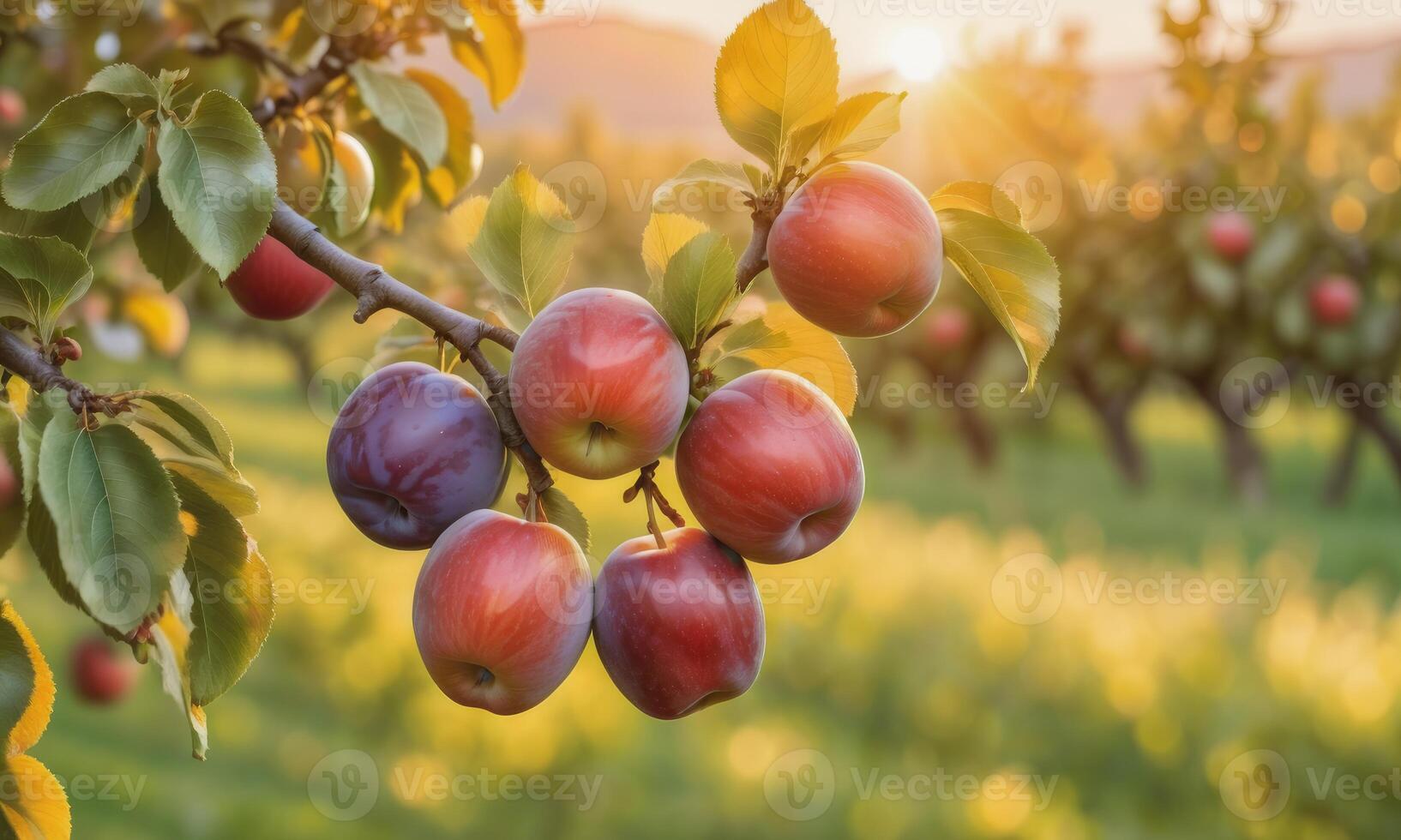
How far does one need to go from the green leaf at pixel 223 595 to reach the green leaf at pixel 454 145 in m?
0.61

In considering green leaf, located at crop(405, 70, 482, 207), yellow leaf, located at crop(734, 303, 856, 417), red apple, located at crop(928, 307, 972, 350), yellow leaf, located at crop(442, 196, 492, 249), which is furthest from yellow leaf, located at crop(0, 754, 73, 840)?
red apple, located at crop(928, 307, 972, 350)

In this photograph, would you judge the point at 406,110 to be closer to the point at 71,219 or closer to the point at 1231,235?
the point at 71,219

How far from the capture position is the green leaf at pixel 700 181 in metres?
0.87

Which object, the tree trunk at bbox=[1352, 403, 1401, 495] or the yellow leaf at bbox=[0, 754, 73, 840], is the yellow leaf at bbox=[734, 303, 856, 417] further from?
the tree trunk at bbox=[1352, 403, 1401, 495]

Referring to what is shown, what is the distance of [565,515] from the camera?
36.6 inches

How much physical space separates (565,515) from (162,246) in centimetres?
55

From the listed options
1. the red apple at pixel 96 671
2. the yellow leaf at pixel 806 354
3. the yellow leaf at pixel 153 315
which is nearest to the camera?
the yellow leaf at pixel 806 354

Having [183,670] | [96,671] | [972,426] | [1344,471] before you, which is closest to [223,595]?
[183,670]

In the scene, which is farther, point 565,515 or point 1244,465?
point 1244,465

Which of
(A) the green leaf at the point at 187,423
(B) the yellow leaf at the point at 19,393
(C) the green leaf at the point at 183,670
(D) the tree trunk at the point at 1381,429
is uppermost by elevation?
(A) the green leaf at the point at 187,423

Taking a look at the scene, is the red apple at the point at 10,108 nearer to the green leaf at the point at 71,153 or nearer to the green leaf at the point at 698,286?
the green leaf at the point at 71,153

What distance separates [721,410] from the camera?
85 cm

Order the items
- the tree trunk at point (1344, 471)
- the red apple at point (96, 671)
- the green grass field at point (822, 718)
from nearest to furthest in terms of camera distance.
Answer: the green grass field at point (822, 718) < the red apple at point (96, 671) < the tree trunk at point (1344, 471)

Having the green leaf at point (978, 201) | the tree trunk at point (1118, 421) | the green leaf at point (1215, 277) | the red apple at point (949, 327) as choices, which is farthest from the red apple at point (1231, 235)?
the green leaf at point (978, 201)
